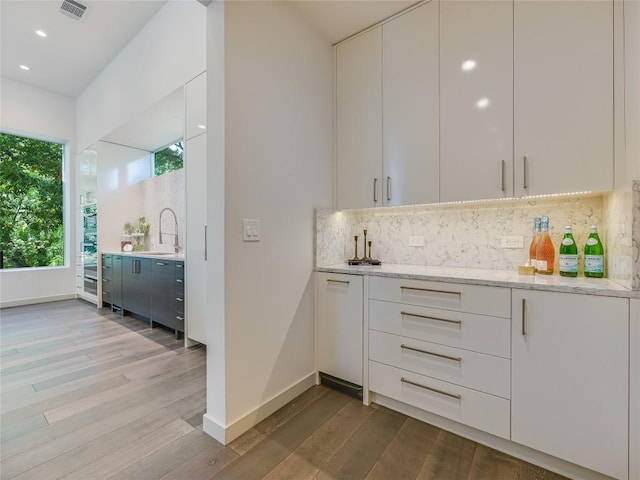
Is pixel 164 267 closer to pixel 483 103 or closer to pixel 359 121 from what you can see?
pixel 359 121

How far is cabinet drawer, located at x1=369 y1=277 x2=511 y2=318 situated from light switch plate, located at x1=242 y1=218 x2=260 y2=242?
797mm

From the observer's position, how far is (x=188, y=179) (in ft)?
9.37

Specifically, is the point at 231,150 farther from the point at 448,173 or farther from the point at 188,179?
the point at 188,179

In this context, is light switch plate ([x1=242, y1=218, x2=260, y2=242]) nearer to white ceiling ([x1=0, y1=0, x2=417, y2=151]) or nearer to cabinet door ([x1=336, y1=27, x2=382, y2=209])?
cabinet door ([x1=336, y1=27, x2=382, y2=209])

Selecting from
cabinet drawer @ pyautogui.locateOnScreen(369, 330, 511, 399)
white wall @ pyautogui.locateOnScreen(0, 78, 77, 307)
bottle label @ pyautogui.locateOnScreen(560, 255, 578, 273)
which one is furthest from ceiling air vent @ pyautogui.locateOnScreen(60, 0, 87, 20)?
bottle label @ pyautogui.locateOnScreen(560, 255, 578, 273)

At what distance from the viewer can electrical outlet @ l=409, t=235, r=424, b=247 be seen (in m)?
2.30

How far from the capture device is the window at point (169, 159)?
4.42 metres

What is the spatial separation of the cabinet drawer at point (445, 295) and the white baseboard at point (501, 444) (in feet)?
2.14

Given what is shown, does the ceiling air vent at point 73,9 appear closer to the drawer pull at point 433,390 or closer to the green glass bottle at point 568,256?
the drawer pull at point 433,390

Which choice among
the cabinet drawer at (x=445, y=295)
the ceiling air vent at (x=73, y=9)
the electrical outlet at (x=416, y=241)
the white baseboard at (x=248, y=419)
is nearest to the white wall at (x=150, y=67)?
the ceiling air vent at (x=73, y=9)

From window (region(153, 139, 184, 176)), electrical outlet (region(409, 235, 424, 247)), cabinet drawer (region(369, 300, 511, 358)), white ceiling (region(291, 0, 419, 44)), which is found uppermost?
white ceiling (region(291, 0, 419, 44))

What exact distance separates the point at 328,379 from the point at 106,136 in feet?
14.9

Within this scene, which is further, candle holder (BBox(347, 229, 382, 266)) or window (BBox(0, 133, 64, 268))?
window (BBox(0, 133, 64, 268))

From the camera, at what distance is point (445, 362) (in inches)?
63.8
